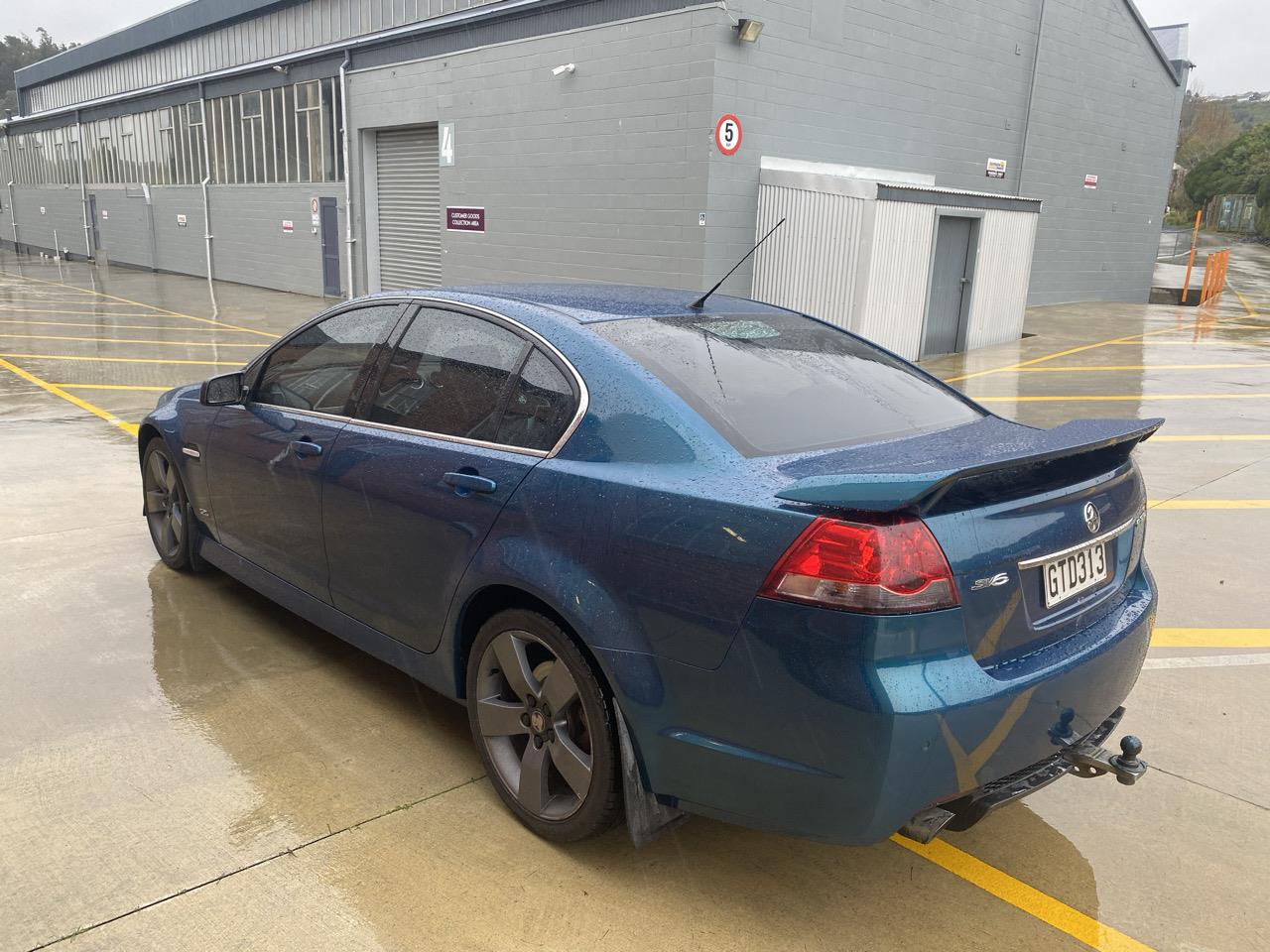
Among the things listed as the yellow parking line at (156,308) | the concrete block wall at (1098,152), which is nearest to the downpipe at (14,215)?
the yellow parking line at (156,308)

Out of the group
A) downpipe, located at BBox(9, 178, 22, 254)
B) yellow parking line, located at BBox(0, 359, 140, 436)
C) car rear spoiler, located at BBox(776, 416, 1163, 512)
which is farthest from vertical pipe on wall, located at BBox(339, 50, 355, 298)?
downpipe, located at BBox(9, 178, 22, 254)

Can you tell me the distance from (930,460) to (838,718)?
2.35ft

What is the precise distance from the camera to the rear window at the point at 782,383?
2783mm

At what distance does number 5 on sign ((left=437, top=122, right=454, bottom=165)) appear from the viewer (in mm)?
17141

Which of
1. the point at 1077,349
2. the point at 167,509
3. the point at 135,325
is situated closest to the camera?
the point at 167,509

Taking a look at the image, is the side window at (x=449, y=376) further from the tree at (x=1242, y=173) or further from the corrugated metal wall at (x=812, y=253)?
the tree at (x=1242, y=173)

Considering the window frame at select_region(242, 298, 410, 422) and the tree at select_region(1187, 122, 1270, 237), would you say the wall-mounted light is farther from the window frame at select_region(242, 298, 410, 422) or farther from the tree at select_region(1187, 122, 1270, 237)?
the tree at select_region(1187, 122, 1270, 237)

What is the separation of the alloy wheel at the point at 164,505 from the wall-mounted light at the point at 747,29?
10.2m

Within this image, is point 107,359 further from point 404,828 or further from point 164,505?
point 404,828

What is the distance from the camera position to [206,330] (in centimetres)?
1666

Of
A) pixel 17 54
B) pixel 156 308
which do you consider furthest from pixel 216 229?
pixel 17 54

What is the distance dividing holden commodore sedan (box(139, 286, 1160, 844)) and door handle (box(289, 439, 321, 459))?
0.08 feet

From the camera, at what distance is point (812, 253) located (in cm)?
1275

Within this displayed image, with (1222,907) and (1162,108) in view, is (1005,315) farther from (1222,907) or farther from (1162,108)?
(1222,907)
